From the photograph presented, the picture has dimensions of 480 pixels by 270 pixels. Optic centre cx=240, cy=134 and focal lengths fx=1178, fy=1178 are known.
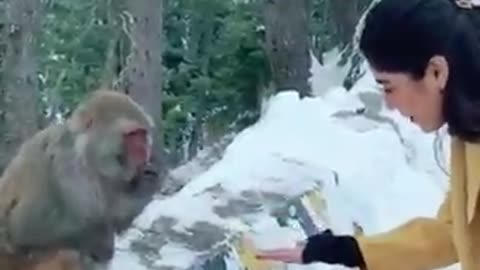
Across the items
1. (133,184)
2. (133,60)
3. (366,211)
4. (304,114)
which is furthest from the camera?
(133,60)

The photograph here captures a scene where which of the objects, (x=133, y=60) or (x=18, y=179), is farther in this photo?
(x=133, y=60)

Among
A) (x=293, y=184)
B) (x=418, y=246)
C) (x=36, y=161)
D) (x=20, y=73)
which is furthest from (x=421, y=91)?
(x=20, y=73)

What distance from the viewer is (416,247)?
8.09 feet

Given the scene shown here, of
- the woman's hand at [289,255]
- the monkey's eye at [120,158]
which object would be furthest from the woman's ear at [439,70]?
the monkey's eye at [120,158]

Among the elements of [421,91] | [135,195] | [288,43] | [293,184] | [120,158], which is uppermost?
[421,91]

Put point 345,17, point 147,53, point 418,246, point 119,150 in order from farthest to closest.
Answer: point 345,17 < point 147,53 < point 119,150 < point 418,246

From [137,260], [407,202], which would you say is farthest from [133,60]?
[137,260]

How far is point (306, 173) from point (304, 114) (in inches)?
34.9

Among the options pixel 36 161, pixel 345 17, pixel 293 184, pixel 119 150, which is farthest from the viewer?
pixel 345 17

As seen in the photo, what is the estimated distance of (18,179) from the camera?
3.14 m

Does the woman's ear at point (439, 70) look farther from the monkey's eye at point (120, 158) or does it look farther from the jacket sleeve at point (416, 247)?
the monkey's eye at point (120, 158)

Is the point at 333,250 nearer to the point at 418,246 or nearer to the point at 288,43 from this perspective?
the point at 418,246

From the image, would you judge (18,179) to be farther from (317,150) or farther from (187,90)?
(187,90)

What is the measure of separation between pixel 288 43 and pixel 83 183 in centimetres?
360
